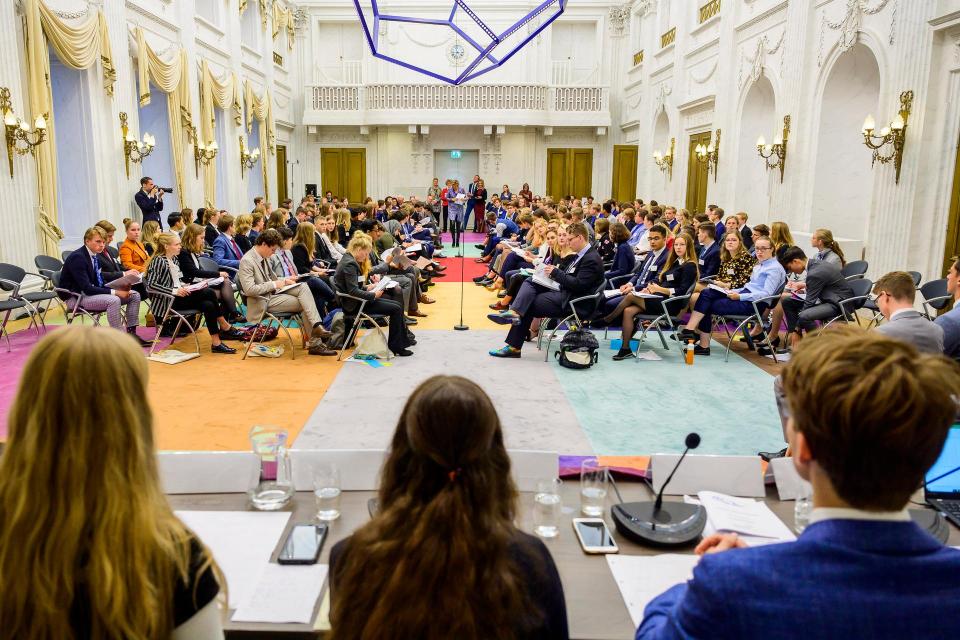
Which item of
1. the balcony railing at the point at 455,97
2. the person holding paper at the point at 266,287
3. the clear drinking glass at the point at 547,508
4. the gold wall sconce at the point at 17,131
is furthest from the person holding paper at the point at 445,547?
the balcony railing at the point at 455,97

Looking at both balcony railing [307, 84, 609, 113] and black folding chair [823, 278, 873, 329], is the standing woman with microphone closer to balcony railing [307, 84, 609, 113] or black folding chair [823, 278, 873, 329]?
balcony railing [307, 84, 609, 113]

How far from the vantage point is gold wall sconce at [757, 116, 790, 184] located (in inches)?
445

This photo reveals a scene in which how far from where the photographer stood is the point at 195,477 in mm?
2297

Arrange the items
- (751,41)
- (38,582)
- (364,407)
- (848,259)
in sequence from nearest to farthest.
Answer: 1. (38,582)
2. (364,407)
3. (848,259)
4. (751,41)

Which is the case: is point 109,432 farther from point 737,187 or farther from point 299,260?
point 737,187

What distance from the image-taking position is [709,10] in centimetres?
1480

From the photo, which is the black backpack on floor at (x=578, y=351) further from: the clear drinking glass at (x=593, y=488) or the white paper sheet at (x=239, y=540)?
the white paper sheet at (x=239, y=540)

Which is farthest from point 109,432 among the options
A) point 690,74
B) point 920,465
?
point 690,74

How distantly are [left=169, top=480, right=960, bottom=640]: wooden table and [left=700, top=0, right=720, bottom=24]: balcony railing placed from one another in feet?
46.6

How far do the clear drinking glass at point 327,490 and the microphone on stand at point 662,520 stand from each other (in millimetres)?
832

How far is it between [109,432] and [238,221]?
29.9 ft

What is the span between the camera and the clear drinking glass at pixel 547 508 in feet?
6.73

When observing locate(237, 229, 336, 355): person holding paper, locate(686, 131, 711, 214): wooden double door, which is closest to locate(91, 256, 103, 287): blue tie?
locate(237, 229, 336, 355): person holding paper

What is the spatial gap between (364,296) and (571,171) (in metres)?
17.3
